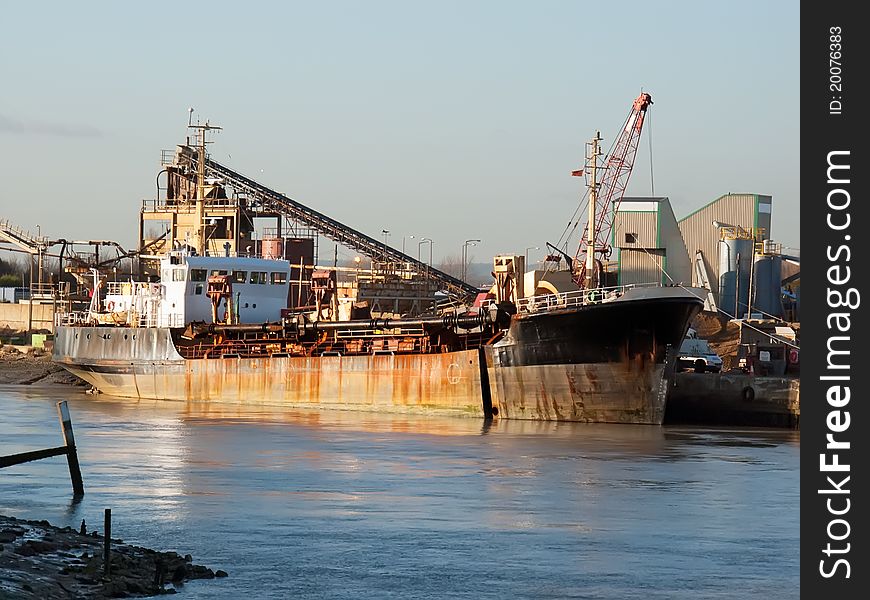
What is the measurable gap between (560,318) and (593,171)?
11996 mm

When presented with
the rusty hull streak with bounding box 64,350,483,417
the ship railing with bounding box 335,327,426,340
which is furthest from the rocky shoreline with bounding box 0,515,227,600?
the ship railing with bounding box 335,327,426,340

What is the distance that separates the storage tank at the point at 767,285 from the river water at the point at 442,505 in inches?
1250

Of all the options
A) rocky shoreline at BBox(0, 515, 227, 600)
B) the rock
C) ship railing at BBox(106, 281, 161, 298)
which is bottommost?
the rock

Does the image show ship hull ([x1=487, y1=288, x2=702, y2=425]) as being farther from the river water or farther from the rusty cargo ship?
the river water

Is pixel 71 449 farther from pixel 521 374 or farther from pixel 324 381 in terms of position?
pixel 324 381

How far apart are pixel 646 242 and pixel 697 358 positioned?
2415 centimetres

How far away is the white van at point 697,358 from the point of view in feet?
172

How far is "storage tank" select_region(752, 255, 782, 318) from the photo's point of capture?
76.0 meters

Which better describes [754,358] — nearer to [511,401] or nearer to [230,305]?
[511,401]

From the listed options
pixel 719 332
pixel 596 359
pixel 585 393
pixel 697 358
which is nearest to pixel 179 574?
pixel 596 359

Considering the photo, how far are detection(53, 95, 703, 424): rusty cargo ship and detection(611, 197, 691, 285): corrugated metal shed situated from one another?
6.64 metres

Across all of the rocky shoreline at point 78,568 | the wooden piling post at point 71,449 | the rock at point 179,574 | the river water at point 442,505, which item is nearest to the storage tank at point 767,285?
the river water at point 442,505

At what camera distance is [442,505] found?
27.6 meters

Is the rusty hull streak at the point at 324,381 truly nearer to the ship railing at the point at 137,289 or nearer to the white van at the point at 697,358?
the ship railing at the point at 137,289
